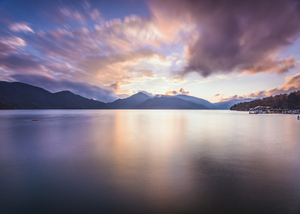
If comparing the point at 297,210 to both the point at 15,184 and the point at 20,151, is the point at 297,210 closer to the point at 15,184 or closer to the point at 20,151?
the point at 15,184

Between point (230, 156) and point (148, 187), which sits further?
point (230, 156)

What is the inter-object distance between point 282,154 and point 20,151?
21675 mm


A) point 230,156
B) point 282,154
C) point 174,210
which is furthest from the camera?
point 282,154

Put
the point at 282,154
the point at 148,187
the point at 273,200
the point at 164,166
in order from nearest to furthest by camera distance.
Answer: the point at 273,200 → the point at 148,187 → the point at 164,166 → the point at 282,154

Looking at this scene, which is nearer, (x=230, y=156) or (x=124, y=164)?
(x=124, y=164)

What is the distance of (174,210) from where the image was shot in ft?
16.3

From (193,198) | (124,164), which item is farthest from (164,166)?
(193,198)

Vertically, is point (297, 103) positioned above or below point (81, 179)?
above

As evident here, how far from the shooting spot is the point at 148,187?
20.9 feet

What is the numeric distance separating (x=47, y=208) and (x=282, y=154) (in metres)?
15.9

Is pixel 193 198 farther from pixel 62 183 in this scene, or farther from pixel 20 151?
pixel 20 151

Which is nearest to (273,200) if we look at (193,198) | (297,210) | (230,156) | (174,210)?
(297,210)

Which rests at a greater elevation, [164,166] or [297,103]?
[297,103]

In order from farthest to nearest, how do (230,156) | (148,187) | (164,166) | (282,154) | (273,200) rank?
(282,154)
(230,156)
(164,166)
(148,187)
(273,200)
